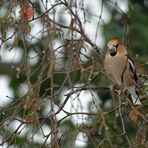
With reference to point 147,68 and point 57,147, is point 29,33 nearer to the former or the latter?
point 57,147

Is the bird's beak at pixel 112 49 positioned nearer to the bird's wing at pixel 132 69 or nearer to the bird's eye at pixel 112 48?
the bird's eye at pixel 112 48

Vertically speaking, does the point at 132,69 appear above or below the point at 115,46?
below

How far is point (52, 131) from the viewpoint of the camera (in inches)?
92.8

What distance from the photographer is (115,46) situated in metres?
3.69

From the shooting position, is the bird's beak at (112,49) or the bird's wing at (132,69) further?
the bird's beak at (112,49)

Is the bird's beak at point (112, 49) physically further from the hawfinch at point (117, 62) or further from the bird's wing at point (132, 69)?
the bird's wing at point (132, 69)

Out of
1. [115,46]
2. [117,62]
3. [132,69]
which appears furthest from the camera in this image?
[117,62]

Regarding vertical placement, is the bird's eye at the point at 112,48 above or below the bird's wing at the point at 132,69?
above

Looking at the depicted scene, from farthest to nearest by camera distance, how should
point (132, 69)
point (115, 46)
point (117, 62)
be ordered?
point (117, 62)
point (115, 46)
point (132, 69)

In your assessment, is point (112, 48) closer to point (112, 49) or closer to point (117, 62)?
point (112, 49)

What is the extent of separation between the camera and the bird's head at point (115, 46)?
3683mm

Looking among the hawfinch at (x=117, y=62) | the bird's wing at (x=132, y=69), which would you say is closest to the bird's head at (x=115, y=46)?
the hawfinch at (x=117, y=62)

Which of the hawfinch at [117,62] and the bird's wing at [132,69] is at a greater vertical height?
the hawfinch at [117,62]

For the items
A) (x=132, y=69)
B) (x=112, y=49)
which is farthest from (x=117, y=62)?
(x=132, y=69)
